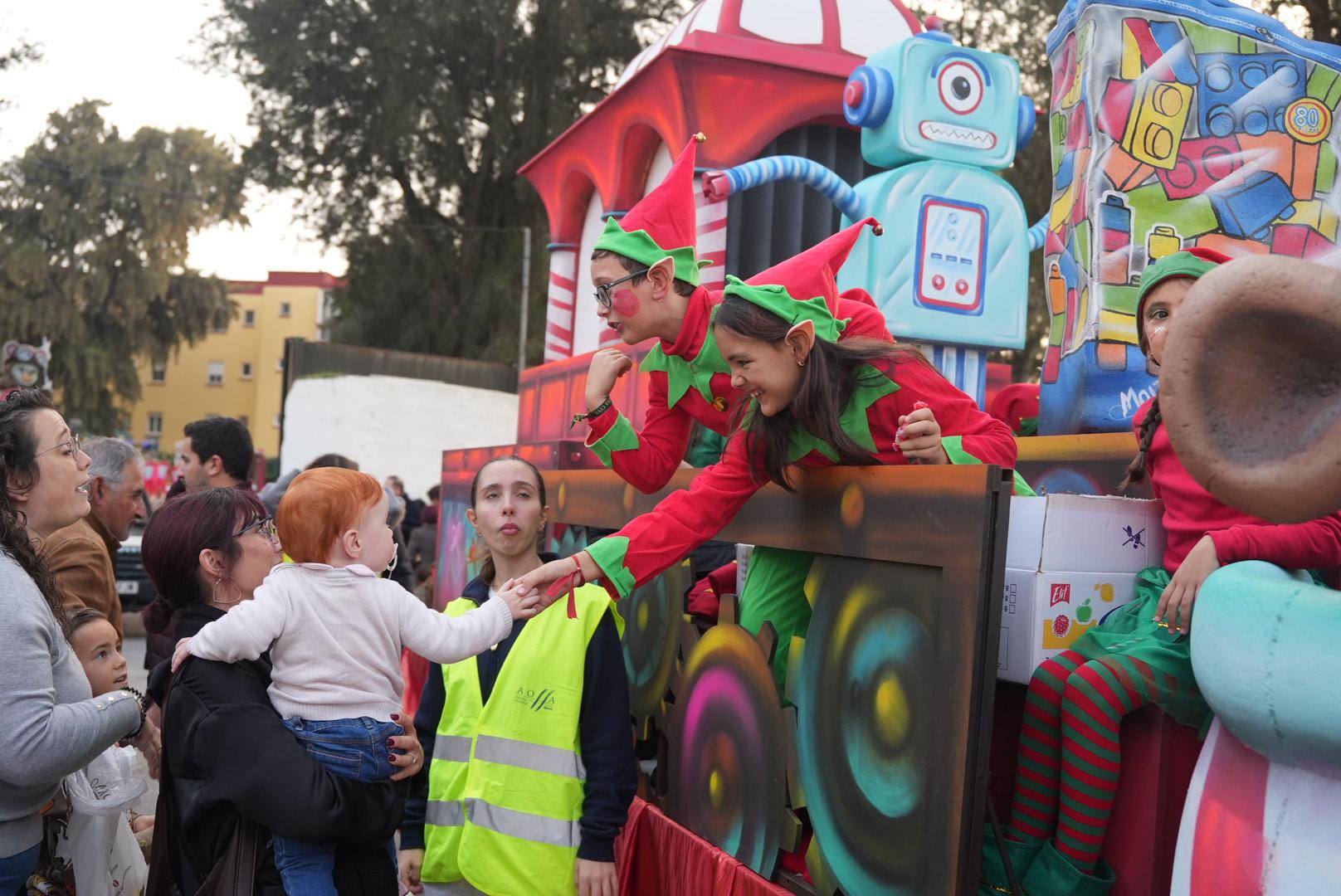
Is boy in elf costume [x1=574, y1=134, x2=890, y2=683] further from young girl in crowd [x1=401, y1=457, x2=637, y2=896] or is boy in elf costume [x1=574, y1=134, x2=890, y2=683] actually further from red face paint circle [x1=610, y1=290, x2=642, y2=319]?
young girl in crowd [x1=401, y1=457, x2=637, y2=896]

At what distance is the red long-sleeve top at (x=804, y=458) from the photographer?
2.48 metres

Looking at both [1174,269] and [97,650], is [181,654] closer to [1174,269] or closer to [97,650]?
[97,650]

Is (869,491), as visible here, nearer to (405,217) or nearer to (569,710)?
(569,710)

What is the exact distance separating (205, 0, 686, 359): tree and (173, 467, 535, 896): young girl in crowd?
19.0 metres

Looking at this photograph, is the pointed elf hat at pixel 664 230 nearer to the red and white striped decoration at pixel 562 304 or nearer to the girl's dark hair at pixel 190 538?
the girl's dark hair at pixel 190 538

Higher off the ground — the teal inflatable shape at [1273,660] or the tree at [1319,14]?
the tree at [1319,14]

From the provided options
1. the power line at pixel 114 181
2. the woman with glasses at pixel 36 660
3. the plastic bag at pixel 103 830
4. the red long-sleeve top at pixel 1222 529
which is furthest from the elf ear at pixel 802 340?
the power line at pixel 114 181

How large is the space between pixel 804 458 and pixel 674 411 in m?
0.77

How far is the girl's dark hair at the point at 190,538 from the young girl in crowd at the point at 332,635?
446mm

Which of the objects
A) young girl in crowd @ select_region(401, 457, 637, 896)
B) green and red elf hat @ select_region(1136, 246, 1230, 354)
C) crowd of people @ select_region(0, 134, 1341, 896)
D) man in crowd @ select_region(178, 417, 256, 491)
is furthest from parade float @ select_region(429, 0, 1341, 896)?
man in crowd @ select_region(178, 417, 256, 491)

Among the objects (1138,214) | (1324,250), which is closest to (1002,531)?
(1138,214)

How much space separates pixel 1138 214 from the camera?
3.92 metres

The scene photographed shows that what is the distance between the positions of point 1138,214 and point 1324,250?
619mm

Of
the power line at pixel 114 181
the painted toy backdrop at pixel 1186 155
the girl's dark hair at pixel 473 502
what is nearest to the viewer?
the girl's dark hair at pixel 473 502
